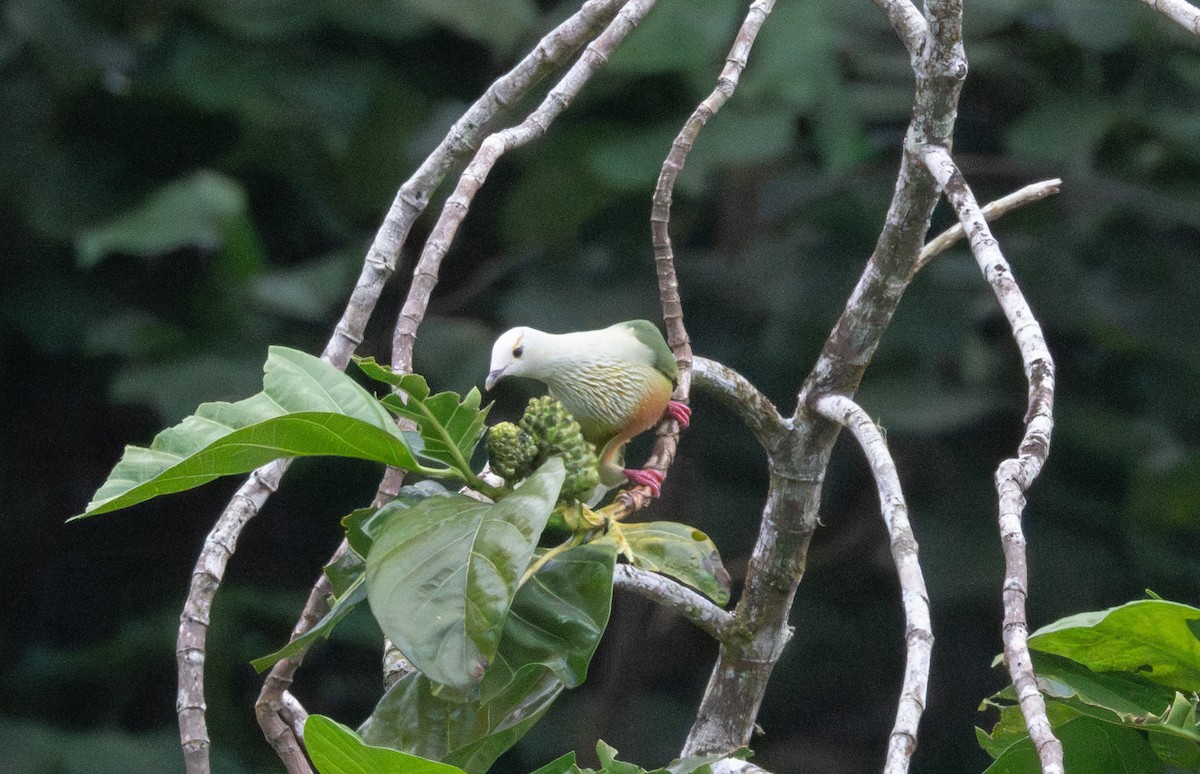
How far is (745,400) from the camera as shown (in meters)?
0.70

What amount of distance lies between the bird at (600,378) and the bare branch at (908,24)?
20 cm

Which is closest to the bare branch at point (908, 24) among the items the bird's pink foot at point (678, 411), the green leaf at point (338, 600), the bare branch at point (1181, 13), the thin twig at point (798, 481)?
the thin twig at point (798, 481)

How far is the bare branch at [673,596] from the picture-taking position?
23.2 inches

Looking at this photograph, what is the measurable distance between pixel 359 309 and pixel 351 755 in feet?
0.82

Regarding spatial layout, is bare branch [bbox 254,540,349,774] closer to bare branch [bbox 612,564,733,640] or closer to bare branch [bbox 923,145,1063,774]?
bare branch [bbox 612,564,733,640]

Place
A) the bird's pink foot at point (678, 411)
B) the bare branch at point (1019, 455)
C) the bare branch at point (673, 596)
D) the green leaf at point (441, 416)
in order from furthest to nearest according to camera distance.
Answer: the bird's pink foot at point (678, 411)
the bare branch at point (673, 596)
the green leaf at point (441, 416)
the bare branch at point (1019, 455)

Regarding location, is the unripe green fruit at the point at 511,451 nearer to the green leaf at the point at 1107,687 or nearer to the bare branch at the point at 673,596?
the bare branch at the point at 673,596

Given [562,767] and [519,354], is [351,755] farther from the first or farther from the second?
[519,354]

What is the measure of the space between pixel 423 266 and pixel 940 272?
121 cm

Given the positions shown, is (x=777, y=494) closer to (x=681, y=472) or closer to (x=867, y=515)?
(x=681, y=472)

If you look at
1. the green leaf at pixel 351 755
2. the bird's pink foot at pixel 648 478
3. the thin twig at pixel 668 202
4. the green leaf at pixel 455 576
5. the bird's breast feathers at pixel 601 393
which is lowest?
the green leaf at pixel 351 755


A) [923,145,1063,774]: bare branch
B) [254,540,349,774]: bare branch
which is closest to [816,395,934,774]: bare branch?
[923,145,1063,774]: bare branch

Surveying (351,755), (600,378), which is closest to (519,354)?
(600,378)

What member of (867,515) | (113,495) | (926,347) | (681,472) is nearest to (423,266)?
(113,495)
